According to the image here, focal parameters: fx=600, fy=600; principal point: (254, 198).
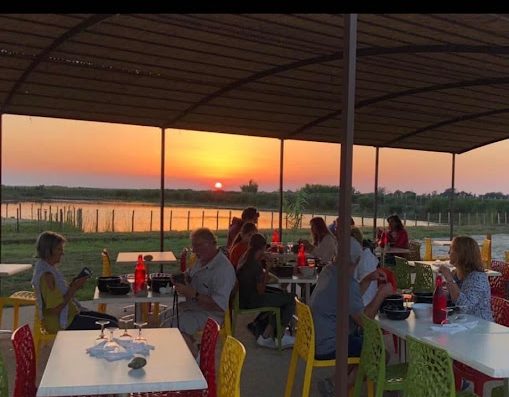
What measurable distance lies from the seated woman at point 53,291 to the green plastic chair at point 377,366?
2.25m

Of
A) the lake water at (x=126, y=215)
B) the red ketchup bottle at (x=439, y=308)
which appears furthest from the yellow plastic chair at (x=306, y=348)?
the lake water at (x=126, y=215)

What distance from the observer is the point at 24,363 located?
11.3ft

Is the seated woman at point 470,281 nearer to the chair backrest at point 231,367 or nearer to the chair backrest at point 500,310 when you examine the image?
the chair backrest at point 500,310

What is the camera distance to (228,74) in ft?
24.9

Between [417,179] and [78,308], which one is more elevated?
[417,179]

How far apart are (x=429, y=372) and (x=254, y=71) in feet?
16.7

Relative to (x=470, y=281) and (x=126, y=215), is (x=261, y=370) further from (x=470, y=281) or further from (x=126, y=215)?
(x=126, y=215)

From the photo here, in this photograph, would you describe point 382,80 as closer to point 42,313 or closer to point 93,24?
point 93,24

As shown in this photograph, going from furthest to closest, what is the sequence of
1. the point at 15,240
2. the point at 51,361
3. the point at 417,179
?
the point at 15,240
the point at 417,179
the point at 51,361

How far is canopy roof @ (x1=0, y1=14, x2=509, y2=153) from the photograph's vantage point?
19.0 ft

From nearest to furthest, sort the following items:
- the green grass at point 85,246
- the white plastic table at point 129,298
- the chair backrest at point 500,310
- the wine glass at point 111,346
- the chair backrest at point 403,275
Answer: the wine glass at point 111,346 < the chair backrest at point 500,310 < the white plastic table at point 129,298 < the chair backrest at point 403,275 < the green grass at point 85,246

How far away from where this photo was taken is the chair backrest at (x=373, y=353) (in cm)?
387

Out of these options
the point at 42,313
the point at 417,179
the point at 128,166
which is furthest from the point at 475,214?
the point at 42,313

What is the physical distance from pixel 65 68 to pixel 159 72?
1.10 metres
